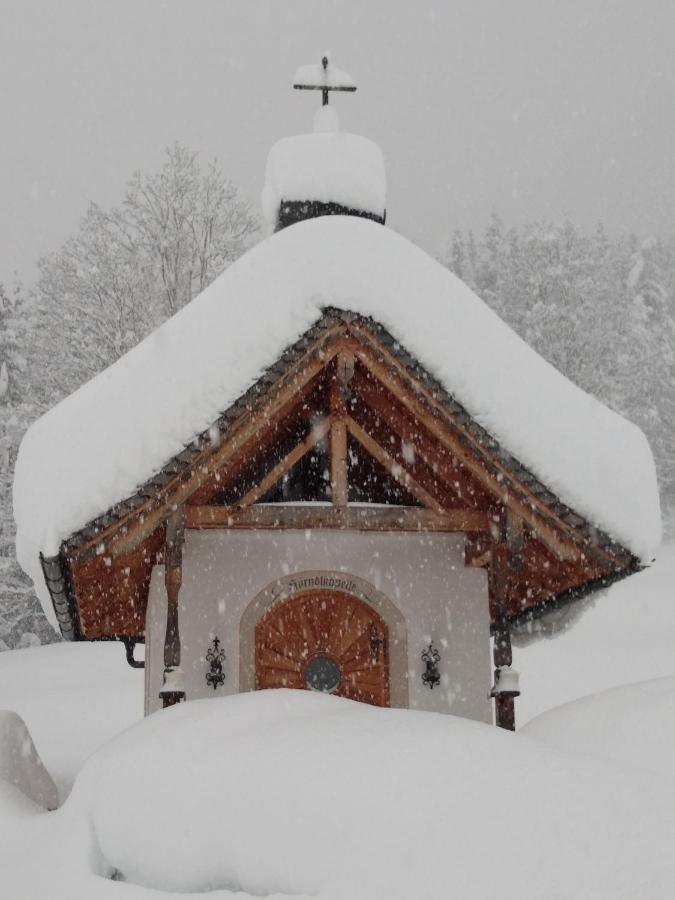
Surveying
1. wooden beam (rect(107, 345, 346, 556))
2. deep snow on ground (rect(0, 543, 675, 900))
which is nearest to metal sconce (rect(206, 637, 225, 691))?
wooden beam (rect(107, 345, 346, 556))

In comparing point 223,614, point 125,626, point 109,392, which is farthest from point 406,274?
point 125,626

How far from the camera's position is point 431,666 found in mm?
8414

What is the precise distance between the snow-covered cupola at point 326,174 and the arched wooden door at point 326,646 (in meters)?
3.88

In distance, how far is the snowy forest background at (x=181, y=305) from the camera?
835 inches

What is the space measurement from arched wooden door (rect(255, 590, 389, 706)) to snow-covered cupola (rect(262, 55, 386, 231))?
12.7 feet

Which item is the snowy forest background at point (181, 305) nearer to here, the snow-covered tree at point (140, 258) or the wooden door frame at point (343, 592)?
the snow-covered tree at point (140, 258)

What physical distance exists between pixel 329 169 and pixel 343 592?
13.7 ft

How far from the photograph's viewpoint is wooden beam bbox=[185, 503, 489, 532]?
7.55 m

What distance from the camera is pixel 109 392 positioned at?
718 cm

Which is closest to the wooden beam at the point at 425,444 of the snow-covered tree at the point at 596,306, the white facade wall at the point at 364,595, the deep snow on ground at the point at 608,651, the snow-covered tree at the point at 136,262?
the white facade wall at the point at 364,595

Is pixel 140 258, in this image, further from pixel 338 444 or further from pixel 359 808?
pixel 359 808

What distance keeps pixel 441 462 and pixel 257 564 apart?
6.09ft

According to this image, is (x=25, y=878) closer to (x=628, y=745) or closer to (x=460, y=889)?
(x=460, y=889)

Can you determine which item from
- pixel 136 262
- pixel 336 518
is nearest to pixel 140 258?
pixel 136 262
